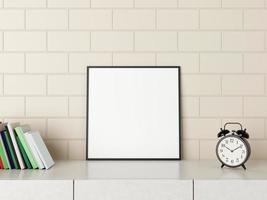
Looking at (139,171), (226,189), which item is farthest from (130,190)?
(226,189)

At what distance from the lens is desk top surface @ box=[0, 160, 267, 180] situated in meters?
1.58

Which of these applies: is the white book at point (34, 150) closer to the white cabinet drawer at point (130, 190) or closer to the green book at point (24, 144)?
the green book at point (24, 144)

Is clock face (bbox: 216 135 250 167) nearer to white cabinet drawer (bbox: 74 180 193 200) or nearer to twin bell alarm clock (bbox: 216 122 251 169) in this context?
twin bell alarm clock (bbox: 216 122 251 169)

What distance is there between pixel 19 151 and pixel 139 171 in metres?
0.54

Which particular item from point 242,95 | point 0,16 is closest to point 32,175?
point 0,16

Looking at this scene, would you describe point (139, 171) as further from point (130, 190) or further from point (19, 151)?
point (19, 151)

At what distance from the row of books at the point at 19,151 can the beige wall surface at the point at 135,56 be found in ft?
0.98

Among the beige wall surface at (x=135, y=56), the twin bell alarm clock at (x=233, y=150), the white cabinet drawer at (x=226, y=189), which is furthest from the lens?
the beige wall surface at (x=135, y=56)

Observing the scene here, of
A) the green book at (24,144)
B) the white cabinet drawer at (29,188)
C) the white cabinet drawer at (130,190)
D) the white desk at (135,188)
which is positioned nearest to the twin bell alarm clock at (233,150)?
the white desk at (135,188)

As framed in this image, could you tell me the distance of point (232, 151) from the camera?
179 centimetres

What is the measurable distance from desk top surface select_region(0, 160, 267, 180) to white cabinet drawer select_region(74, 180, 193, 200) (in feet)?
0.10

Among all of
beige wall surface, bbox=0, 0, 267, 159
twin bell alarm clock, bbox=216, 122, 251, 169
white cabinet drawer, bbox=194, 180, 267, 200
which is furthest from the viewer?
beige wall surface, bbox=0, 0, 267, 159

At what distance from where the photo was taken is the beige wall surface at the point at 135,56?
6.76 ft

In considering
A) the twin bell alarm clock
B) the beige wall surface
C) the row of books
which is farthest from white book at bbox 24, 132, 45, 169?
the twin bell alarm clock
